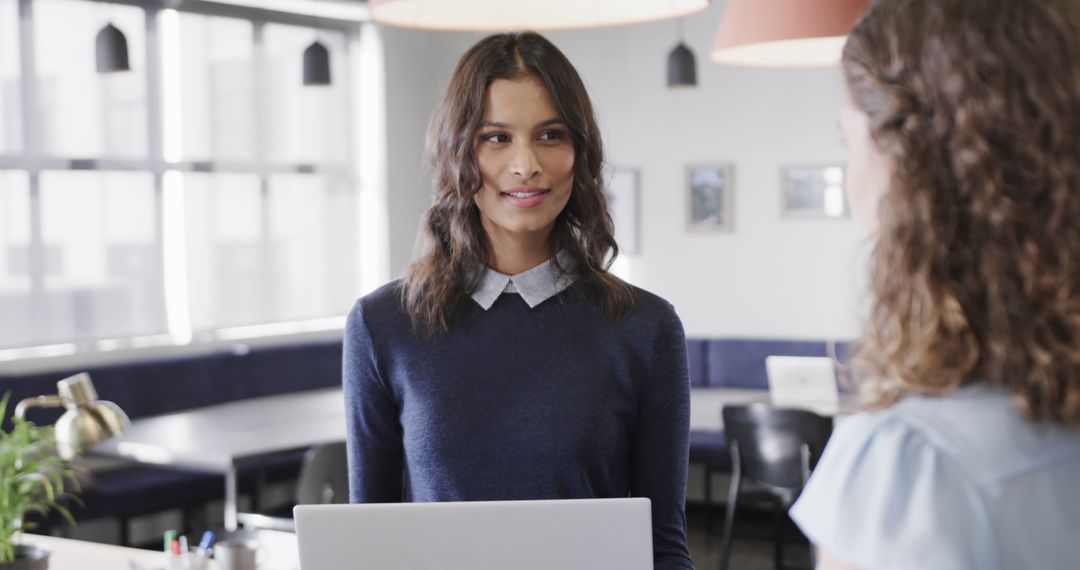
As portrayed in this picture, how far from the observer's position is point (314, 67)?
6488 millimetres

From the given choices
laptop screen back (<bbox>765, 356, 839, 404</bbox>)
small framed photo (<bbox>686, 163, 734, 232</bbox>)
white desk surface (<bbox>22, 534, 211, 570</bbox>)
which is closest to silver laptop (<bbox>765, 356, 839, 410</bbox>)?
laptop screen back (<bbox>765, 356, 839, 404</bbox>)

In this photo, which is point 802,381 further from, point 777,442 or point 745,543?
point 745,543

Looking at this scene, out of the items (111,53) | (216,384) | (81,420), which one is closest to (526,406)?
(81,420)

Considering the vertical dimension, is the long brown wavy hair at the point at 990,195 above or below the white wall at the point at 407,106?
below

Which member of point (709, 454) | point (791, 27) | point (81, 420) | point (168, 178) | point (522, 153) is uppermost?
point (791, 27)

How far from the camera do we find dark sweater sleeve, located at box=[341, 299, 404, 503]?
1781 millimetres

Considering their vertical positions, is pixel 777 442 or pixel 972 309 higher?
pixel 972 309

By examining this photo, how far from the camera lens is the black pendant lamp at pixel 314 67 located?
21.3 ft

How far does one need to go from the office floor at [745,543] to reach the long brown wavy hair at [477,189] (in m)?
4.19

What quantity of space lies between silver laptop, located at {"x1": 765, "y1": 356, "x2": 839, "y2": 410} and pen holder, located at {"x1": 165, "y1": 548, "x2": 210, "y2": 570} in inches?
144

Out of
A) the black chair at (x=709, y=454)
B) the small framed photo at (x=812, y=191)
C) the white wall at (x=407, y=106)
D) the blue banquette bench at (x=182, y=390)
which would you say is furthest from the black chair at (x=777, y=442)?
the white wall at (x=407, y=106)

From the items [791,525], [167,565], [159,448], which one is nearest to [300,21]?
[159,448]

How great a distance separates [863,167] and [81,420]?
6.20 ft

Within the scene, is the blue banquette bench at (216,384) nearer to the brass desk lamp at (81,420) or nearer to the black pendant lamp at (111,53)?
the black pendant lamp at (111,53)
